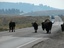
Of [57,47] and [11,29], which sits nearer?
[57,47]

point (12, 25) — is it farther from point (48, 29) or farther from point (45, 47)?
point (45, 47)

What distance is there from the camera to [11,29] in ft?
138

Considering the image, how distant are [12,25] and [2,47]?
847 inches

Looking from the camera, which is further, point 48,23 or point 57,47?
point 48,23

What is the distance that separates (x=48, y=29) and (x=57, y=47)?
1826cm

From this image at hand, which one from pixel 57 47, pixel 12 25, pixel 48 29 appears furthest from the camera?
pixel 12 25

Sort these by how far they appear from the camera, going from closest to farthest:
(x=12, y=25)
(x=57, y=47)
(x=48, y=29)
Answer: (x=57, y=47), (x=48, y=29), (x=12, y=25)

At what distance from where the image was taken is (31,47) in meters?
19.0

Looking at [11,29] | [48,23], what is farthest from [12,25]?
[48,23]

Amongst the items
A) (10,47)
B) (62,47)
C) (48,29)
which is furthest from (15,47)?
(48,29)

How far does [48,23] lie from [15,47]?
1882 centimetres

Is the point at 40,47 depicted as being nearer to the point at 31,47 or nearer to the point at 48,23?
the point at 31,47

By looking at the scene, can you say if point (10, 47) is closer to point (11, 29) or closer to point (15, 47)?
point (15, 47)

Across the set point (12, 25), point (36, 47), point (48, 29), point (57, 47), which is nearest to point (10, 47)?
point (36, 47)
